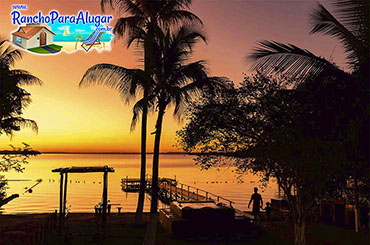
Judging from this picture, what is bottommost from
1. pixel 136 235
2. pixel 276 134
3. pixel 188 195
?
pixel 188 195

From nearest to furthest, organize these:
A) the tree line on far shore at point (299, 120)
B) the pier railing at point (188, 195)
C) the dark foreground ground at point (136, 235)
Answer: the tree line on far shore at point (299, 120) < the dark foreground ground at point (136, 235) < the pier railing at point (188, 195)

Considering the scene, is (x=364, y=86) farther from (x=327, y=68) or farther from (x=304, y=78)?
(x=304, y=78)

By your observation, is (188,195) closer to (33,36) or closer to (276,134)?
(33,36)

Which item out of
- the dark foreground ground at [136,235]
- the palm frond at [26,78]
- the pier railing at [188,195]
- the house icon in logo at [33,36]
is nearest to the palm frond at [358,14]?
the dark foreground ground at [136,235]

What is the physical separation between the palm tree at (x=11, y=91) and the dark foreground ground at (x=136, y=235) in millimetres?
5543

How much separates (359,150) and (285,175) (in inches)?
160

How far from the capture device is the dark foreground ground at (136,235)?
54.3ft

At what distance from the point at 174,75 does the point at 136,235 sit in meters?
8.73

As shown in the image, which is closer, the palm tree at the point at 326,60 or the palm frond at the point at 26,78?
the palm tree at the point at 326,60

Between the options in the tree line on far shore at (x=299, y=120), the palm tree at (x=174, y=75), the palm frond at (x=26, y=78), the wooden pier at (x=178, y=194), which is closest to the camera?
the tree line on far shore at (x=299, y=120)

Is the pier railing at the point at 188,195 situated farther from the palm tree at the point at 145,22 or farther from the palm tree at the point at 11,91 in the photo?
the palm tree at the point at 11,91

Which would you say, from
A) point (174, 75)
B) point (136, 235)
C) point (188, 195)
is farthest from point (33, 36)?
point (188, 195)

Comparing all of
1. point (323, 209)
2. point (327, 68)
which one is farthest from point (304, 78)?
point (323, 209)

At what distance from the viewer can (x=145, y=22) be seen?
2169 centimetres
